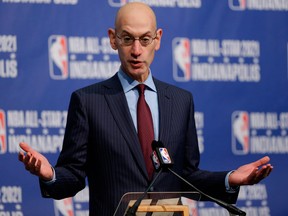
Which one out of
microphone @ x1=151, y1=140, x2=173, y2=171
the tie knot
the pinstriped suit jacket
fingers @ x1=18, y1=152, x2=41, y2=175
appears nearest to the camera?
microphone @ x1=151, y1=140, x2=173, y2=171

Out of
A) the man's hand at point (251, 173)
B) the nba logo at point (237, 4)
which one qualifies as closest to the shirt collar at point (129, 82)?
the man's hand at point (251, 173)

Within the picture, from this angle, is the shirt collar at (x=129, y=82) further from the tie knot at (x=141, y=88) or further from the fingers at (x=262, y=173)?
the fingers at (x=262, y=173)

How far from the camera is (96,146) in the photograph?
9.68 ft

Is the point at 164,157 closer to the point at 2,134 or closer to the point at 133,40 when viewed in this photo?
the point at 133,40

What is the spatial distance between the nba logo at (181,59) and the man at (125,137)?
5.24 ft

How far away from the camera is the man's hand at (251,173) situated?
8.89 ft

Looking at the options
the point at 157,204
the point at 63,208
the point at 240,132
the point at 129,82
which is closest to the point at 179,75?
the point at 240,132

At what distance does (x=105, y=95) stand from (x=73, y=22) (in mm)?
1605

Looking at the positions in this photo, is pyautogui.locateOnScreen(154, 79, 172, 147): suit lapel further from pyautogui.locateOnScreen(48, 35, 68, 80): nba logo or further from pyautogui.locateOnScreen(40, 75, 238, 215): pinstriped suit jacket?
pyautogui.locateOnScreen(48, 35, 68, 80): nba logo

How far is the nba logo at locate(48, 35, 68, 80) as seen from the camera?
4.50 meters

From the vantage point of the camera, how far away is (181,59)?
4.71 metres

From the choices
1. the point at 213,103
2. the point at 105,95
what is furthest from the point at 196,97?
the point at 105,95

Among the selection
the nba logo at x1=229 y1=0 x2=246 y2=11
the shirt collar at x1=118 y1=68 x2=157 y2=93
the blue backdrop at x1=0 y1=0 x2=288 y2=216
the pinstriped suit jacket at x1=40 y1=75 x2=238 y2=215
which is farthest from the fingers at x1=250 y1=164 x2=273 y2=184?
the nba logo at x1=229 y1=0 x2=246 y2=11

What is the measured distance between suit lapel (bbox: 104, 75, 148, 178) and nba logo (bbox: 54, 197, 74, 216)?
5.22 feet
